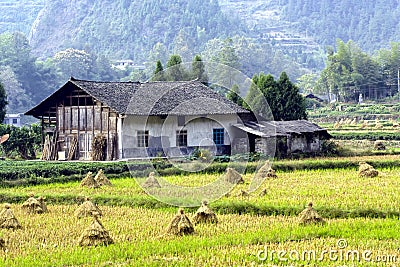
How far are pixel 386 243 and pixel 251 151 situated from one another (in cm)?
2265

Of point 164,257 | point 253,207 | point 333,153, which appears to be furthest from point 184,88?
point 164,257

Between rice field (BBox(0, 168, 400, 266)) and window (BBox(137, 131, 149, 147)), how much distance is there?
12.4 meters

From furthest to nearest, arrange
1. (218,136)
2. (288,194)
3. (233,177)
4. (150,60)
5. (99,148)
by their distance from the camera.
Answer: (150,60) < (218,136) < (99,148) < (233,177) < (288,194)

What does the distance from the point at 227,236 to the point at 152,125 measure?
69.7 feet

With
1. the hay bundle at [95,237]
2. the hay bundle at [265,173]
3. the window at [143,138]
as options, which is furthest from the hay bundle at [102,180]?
the hay bundle at [95,237]

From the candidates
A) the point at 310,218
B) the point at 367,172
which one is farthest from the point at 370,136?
the point at 310,218

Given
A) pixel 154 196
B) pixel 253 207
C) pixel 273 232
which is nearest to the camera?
pixel 273 232

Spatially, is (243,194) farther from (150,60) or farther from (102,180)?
(150,60)

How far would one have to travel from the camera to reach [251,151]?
3738 cm

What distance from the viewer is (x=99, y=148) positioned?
36750 millimetres

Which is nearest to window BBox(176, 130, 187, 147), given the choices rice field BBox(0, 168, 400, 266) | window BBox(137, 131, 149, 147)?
window BBox(137, 131, 149, 147)

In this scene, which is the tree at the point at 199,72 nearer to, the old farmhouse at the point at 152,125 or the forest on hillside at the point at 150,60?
the old farmhouse at the point at 152,125

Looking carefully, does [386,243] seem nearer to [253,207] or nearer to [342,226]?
[342,226]

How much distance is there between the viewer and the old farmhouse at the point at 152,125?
36.5 metres
